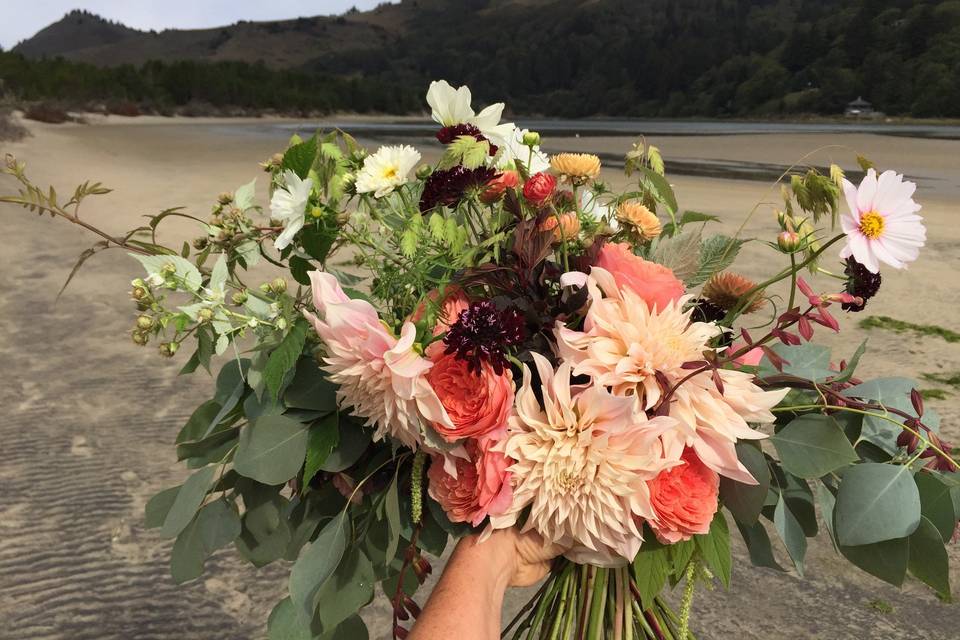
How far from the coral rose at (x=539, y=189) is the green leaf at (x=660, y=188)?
0.74 feet

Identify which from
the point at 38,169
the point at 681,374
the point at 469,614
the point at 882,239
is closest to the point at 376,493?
the point at 469,614

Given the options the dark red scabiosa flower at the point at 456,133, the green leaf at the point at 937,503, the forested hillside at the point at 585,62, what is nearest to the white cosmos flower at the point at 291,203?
the dark red scabiosa flower at the point at 456,133

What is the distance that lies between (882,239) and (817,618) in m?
1.81

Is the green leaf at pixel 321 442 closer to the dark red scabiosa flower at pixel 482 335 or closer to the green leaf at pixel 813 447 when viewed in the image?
the dark red scabiosa flower at pixel 482 335

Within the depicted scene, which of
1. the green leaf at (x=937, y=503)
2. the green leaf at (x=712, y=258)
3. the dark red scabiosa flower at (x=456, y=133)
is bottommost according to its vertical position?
the green leaf at (x=937, y=503)

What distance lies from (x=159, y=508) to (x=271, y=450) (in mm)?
368

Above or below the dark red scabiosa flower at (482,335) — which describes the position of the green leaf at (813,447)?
below

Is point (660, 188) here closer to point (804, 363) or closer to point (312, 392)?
point (804, 363)

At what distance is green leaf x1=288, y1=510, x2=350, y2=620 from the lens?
3.52 ft

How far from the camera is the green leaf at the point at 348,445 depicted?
1.10m

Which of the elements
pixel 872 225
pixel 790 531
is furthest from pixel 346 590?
pixel 872 225

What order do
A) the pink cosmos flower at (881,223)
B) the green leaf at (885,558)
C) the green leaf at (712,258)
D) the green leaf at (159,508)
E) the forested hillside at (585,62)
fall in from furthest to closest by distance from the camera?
the forested hillside at (585,62) → the green leaf at (159,508) → the green leaf at (712,258) → the green leaf at (885,558) → the pink cosmos flower at (881,223)

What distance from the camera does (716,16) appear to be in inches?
5719

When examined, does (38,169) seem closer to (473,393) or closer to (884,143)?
(473,393)
